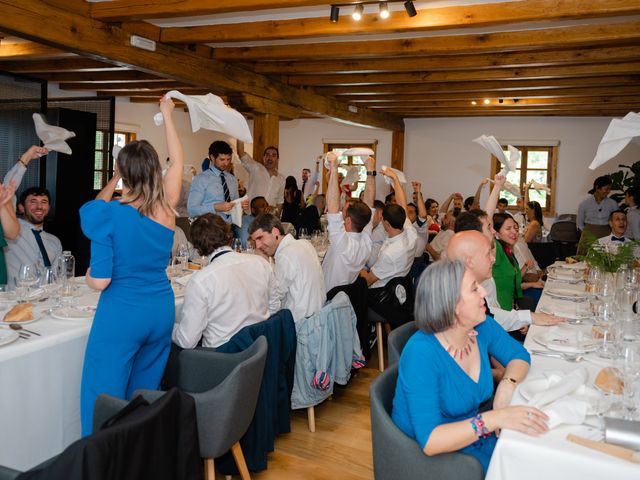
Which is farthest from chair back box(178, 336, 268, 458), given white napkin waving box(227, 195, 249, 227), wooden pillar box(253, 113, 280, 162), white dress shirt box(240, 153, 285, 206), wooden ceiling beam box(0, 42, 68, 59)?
wooden pillar box(253, 113, 280, 162)

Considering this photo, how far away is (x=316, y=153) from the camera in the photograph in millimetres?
15148

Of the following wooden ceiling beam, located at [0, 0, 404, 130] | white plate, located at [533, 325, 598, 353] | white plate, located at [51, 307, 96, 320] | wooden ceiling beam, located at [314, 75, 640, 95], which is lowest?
white plate, located at [51, 307, 96, 320]

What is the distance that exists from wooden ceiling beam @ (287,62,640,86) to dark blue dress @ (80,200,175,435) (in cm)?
658

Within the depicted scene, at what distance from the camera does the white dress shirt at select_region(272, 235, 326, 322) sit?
377cm

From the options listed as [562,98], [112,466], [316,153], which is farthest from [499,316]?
[316,153]

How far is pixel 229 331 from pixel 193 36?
423cm

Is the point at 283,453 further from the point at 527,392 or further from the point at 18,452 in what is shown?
the point at 527,392

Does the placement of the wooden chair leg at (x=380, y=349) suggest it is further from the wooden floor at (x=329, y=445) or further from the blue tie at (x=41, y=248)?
the blue tie at (x=41, y=248)

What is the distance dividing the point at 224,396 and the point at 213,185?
148 inches

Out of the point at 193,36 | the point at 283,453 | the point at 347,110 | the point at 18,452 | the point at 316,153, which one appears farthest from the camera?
the point at 316,153

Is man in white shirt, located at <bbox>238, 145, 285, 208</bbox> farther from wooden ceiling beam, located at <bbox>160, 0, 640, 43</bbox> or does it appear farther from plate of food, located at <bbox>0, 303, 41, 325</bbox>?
plate of food, located at <bbox>0, 303, 41, 325</bbox>

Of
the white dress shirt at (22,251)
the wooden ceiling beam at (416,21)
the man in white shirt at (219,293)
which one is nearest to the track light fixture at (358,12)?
the wooden ceiling beam at (416,21)

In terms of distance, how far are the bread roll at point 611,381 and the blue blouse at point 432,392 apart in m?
0.35

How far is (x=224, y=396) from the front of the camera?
2275 mm
